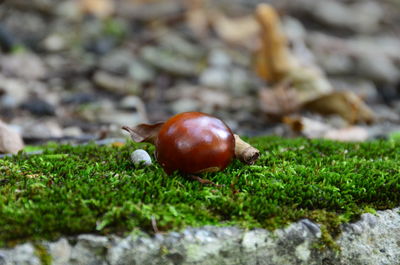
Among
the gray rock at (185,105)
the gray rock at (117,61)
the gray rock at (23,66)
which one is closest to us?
the gray rock at (185,105)

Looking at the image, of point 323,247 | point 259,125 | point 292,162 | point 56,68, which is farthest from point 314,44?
point 323,247

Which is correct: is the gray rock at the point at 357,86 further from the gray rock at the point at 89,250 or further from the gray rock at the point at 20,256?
the gray rock at the point at 20,256

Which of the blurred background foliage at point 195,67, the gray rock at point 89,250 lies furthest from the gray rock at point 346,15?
the gray rock at point 89,250

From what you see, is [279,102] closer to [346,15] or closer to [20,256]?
[20,256]

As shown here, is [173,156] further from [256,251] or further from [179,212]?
[256,251]

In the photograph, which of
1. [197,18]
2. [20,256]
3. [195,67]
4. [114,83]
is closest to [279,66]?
[195,67]

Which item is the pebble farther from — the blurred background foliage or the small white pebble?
the small white pebble
